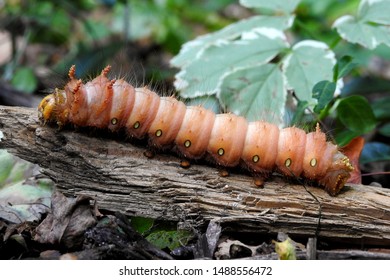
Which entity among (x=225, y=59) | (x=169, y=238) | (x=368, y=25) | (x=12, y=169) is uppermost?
(x=368, y=25)

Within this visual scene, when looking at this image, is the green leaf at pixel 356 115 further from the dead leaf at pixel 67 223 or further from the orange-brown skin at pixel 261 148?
the dead leaf at pixel 67 223

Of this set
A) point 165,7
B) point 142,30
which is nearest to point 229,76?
point 142,30

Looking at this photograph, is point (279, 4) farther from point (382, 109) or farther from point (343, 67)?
point (382, 109)

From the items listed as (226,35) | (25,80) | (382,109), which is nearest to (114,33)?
(25,80)

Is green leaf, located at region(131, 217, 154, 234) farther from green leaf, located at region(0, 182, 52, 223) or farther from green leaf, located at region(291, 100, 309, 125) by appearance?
green leaf, located at region(291, 100, 309, 125)

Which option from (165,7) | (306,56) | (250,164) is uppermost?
(165,7)
